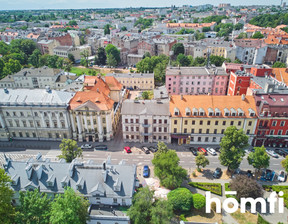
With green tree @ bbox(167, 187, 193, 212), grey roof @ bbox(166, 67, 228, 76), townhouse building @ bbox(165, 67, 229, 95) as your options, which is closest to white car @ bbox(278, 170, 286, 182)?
green tree @ bbox(167, 187, 193, 212)

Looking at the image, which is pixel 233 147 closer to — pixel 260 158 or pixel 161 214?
pixel 260 158

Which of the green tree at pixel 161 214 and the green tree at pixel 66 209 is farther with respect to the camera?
the green tree at pixel 161 214

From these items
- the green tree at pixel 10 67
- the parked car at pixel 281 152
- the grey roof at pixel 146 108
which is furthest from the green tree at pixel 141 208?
the green tree at pixel 10 67

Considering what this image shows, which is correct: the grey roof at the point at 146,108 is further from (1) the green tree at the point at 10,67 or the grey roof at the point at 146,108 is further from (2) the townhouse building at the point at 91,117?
(1) the green tree at the point at 10,67

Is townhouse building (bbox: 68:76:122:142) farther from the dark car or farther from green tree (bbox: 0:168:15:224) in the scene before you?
green tree (bbox: 0:168:15:224)

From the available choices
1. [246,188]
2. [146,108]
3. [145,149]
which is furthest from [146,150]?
[246,188]
